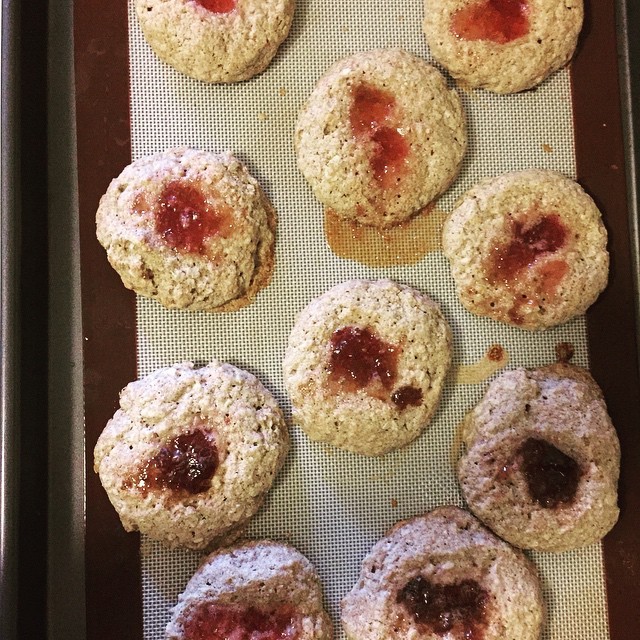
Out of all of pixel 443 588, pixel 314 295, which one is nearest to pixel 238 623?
pixel 443 588

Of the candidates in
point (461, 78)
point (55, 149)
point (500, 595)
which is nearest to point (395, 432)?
point (500, 595)

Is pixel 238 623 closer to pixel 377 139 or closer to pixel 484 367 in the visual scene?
pixel 484 367

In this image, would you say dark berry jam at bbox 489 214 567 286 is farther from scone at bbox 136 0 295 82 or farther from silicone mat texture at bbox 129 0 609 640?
scone at bbox 136 0 295 82

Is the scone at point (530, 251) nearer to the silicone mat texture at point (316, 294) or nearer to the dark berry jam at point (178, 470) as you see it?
the silicone mat texture at point (316, 294)

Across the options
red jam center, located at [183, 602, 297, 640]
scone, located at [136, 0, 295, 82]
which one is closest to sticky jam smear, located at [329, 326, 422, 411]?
red jam center, located at [183, 602, 297, 640]

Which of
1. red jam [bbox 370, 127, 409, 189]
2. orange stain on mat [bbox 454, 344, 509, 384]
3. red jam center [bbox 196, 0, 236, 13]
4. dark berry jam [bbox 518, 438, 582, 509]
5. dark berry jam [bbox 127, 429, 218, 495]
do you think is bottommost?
dark berry jam [bbox 518, 438, 582, 509]
